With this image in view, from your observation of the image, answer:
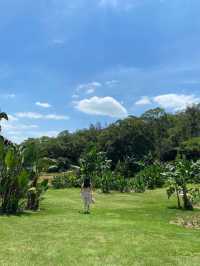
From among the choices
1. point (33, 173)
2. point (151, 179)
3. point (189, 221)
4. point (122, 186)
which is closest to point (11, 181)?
point (33, 173)

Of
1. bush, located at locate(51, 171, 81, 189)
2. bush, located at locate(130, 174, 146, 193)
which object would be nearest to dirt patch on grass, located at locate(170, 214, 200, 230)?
bush, located at locate(130, 174, 146, 193)

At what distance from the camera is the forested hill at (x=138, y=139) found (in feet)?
211

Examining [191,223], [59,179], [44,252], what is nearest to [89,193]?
[191,223]

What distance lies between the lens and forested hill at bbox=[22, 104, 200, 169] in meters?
64.2

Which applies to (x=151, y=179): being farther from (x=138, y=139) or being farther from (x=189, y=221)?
(x=138, y=139)

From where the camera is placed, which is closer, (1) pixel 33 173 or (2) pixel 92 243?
(2) pixel 92 243

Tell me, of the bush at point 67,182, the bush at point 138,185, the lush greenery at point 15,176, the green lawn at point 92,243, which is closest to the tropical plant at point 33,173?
the lush greenery at point 15,176

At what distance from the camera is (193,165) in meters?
21.0

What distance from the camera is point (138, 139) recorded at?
65.5 metres

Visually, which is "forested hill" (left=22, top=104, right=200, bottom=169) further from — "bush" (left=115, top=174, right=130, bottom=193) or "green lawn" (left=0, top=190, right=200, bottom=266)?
"green lawn" (left=0, top=190, right=200, bottom=266)

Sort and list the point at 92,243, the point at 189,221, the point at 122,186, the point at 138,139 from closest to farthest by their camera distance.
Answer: the point at 92,243
the point at 189,221
the point at 122,186
the point at 138,139

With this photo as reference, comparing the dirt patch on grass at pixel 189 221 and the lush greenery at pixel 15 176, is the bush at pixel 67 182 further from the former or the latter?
the dirt patch on grass at pixel 189 221

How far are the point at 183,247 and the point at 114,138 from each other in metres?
→ 55.5

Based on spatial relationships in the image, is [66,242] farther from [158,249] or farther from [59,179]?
[59,179]
